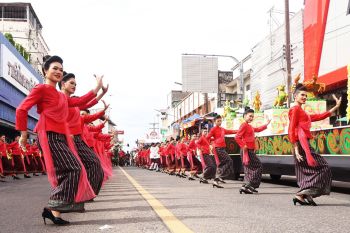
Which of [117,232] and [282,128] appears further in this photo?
[282,128]

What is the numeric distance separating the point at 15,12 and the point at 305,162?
193ft

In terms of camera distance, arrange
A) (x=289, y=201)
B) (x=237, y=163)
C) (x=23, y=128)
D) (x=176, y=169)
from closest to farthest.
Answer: (x=23, y=128), (x=289, y=201), (x=237, y=163), (x=176, y=169)

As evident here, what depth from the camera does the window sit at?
60938 mm

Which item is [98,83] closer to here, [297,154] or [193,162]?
[297,154]

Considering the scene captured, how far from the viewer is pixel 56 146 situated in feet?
18.9

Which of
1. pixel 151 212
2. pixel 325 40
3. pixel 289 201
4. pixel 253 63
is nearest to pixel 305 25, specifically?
pixel 325 40

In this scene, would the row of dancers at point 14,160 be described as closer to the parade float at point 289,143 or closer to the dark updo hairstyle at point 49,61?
the parade float at point 289,143

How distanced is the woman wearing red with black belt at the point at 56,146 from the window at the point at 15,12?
58.8 m

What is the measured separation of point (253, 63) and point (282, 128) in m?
22.0

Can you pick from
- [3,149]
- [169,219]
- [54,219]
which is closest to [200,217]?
[169,219]

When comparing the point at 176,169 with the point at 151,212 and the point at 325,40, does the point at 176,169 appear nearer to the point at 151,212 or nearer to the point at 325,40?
the point at 325,40

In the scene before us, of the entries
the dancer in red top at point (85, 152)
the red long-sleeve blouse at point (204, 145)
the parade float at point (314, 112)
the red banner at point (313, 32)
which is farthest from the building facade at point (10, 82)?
the dancer in red top at point (85, 152)

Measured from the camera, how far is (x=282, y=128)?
1427cm

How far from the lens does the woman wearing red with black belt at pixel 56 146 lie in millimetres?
5551
